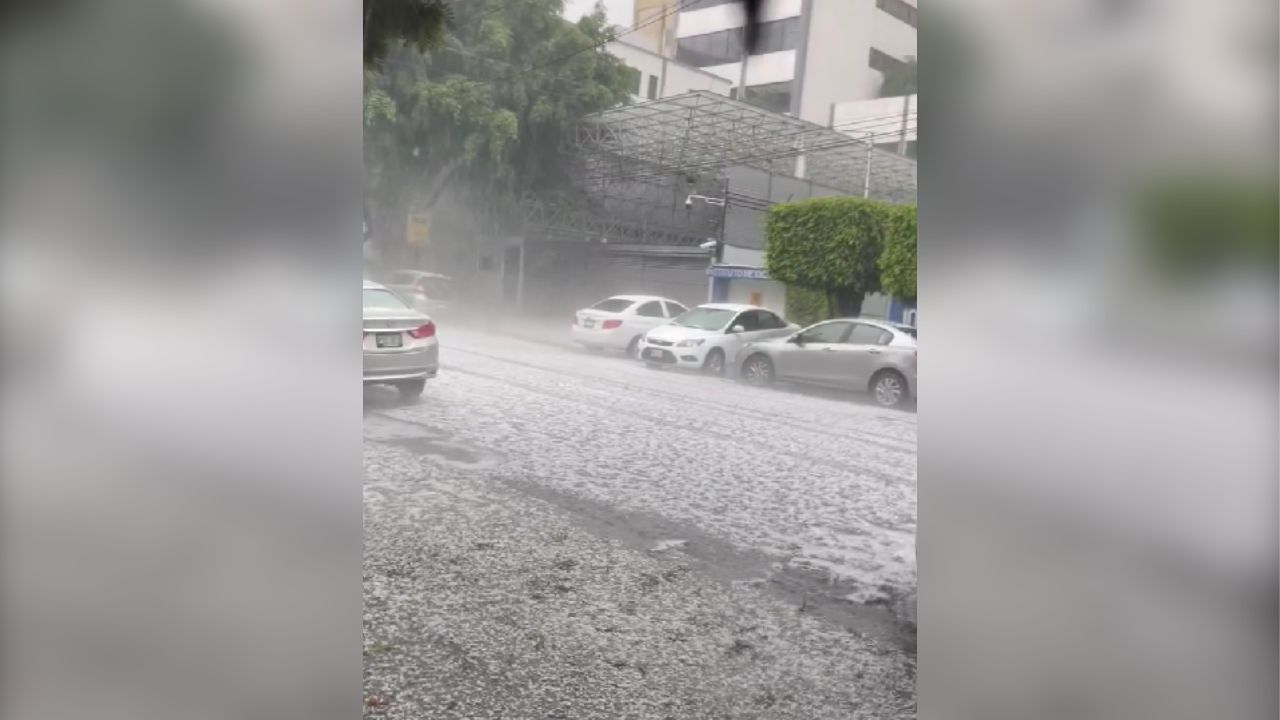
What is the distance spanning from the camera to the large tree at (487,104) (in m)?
3.41

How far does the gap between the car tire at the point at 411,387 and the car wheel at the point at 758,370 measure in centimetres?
143

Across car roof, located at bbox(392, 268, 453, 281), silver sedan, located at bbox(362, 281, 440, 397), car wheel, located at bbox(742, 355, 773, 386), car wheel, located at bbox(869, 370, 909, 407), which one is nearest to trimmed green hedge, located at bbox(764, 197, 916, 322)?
A: car wheel, located at bbox(742, 355, 773, 386)

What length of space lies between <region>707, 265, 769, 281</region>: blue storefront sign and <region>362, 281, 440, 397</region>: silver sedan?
1.20 metres

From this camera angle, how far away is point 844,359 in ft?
13.8

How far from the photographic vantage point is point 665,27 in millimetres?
3705

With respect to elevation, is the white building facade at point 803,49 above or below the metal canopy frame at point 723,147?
above

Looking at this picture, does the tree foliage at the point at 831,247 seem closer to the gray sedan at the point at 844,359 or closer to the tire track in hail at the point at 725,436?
the gray sedan at the point at 844,359

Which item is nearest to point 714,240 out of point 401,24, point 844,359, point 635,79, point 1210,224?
point 635,79

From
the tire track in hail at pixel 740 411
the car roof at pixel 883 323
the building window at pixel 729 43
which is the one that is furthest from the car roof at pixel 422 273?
the car roof at pixel 883 323

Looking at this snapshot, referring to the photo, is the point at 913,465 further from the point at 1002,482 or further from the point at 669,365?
the point at 1002,482

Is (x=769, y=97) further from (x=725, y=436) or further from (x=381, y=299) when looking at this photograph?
(x=381, y=299)

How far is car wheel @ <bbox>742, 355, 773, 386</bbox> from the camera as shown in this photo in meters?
4.17

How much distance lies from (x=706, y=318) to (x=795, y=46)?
117 cm

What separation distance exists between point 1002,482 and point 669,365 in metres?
2.41
